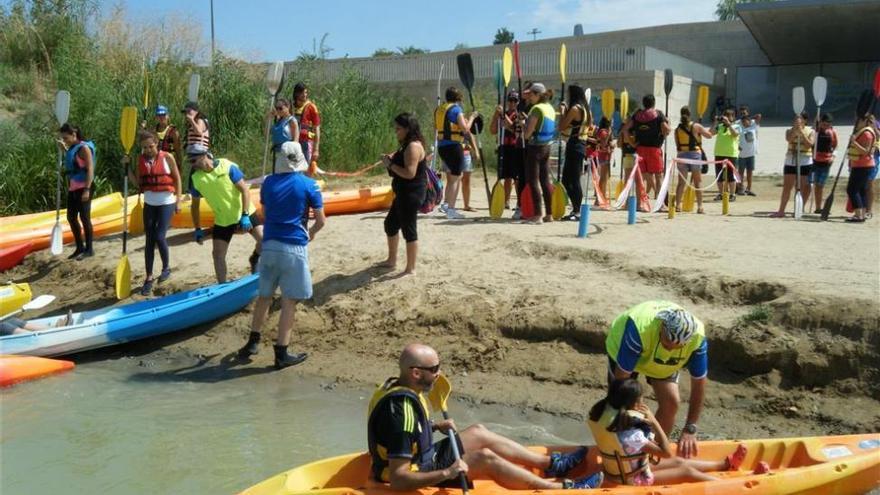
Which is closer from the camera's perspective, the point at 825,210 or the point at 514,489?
the point at 514,489

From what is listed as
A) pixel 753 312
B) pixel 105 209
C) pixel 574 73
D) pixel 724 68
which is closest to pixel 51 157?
pixel 105 209

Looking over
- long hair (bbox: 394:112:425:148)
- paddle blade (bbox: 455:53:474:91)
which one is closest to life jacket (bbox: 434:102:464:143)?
paddle blade (bbox: 455:53:474:91)

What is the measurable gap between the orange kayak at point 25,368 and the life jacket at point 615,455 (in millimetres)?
4980

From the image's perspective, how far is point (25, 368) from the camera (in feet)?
24.0

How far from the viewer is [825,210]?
10906 millimetres

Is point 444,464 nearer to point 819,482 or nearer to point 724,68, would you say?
point 819,482

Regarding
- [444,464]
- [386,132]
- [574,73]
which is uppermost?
[574,73]

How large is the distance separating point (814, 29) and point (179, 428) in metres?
27.3

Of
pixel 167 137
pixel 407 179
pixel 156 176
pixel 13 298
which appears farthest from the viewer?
pixel 167 137

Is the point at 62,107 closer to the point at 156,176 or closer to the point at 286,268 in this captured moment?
the point at 156,176

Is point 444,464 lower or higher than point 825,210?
lower

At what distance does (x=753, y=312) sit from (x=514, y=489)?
10.4 ft

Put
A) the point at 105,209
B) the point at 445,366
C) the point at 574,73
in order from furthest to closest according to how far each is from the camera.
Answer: the point at 574,73 → the point at 105,209 → the point at 445,366

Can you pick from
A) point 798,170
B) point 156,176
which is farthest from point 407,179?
point 798,170
